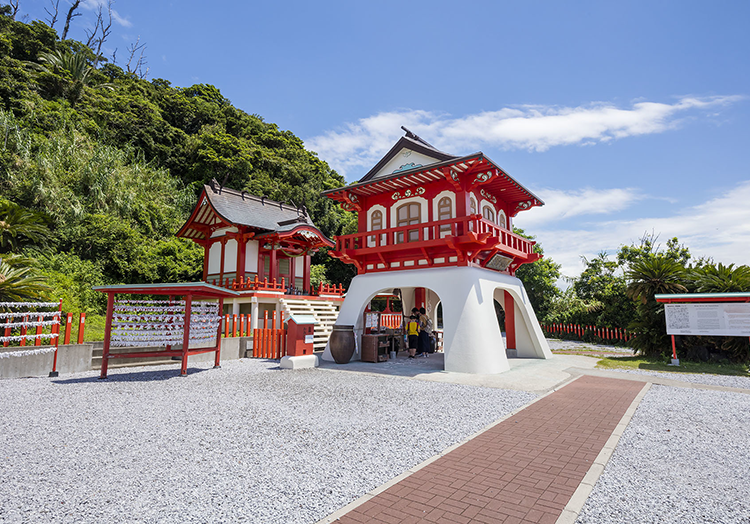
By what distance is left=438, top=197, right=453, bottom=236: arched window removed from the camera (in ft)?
40.0

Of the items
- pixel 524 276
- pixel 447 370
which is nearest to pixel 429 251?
pixel 447 370

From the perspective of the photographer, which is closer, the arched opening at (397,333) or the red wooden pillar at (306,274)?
the arched opening at (397,333)

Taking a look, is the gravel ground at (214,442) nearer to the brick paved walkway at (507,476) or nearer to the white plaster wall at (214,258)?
the brick paved walkway at (507,476)

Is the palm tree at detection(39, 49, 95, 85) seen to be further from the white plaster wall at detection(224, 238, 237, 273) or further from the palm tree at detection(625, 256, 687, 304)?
the palm tree at detection(625, 256, 687, 304)

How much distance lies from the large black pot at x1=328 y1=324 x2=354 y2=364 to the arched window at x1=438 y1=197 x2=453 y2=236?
174 inches

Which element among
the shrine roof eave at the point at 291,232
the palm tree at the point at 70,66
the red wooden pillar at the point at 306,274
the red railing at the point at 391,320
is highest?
the palm tree at the point at 70,66

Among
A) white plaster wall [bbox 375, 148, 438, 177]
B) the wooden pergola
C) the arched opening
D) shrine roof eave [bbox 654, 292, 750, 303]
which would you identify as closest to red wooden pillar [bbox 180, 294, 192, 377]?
the wooden pergola

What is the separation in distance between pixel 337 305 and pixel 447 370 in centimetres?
1101

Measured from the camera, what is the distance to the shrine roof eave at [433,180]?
36.6ft

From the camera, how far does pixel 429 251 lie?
12195 mm

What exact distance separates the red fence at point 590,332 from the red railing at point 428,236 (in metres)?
10.1

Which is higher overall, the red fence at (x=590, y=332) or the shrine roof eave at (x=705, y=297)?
the shrine roof eave at (x=705, y=297)

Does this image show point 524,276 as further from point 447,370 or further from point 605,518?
point 605,518

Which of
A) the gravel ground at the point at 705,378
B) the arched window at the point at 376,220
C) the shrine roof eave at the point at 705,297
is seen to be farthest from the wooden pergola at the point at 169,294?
the shrine roof eave at the point at 705,297
